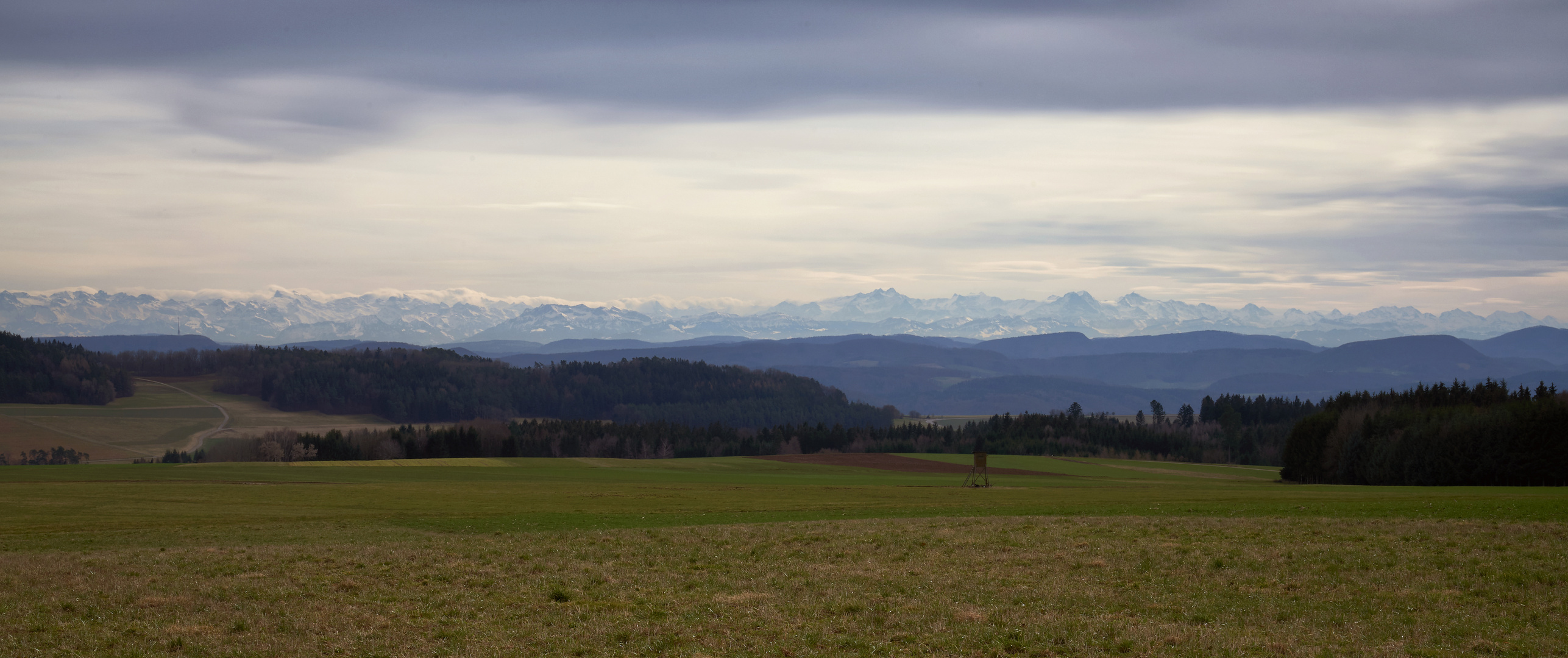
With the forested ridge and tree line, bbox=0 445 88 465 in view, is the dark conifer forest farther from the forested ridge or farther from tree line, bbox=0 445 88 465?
the forested ridge

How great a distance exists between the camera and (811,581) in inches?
922

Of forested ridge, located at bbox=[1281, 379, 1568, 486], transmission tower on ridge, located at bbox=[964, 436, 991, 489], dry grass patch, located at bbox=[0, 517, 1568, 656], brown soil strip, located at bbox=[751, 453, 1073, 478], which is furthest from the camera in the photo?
brown soil strip, located at bbox=[751, 453, 1073, 478]

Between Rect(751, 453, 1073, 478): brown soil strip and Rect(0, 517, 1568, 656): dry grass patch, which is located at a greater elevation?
Rect(0, 517, 1568, 656): dry grass patch

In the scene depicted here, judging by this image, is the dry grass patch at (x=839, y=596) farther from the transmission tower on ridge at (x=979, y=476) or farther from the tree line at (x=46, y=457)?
the tree line at (x=46, y=457)

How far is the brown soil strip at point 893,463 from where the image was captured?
114 meters

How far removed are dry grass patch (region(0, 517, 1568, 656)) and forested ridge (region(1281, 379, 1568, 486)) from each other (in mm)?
69192

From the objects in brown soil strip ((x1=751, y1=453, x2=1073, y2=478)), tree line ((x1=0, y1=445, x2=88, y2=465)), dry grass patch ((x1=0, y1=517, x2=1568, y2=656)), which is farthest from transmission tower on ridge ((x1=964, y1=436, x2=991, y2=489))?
tree line ((x1=0, y1=445, x2=88, y2=465))

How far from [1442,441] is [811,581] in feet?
298

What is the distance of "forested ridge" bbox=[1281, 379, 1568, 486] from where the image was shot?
84.8 metres

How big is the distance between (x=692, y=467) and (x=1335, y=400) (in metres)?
88.5

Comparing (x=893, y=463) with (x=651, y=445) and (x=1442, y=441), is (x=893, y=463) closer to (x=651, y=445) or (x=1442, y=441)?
(x=1442, y=441)

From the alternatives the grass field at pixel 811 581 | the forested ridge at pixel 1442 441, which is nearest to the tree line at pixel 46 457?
the grass field at pixel 811 581

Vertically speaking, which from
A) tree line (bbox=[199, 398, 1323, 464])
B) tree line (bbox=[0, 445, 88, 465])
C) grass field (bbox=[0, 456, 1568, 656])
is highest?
grass field (bbox=[0, 456, 1568, 656])

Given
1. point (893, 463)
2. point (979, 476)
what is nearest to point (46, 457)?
point (893, 463)
